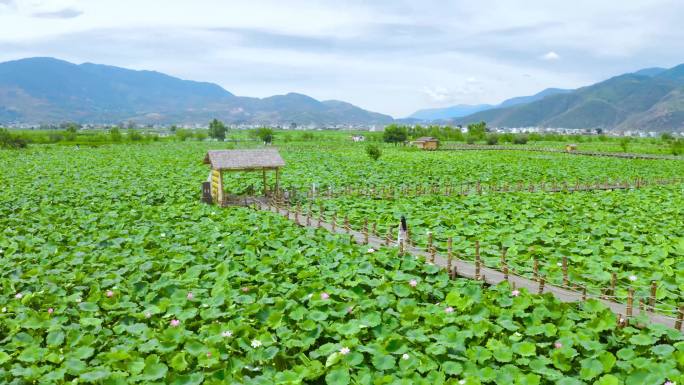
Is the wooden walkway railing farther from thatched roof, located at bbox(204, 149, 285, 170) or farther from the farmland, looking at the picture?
the farmland

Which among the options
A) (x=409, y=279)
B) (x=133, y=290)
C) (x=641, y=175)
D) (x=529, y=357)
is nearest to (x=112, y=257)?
(x=133, y=290)

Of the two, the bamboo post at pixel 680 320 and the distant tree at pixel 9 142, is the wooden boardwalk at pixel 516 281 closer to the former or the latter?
the bamboo post at pixel 680 320

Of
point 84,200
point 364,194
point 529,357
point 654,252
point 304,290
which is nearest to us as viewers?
point 529,357

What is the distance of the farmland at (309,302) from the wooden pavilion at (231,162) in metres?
2.91

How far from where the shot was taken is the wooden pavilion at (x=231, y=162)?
19156 millimetres

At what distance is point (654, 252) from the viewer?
11.6 m

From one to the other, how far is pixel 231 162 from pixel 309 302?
12.2 meters

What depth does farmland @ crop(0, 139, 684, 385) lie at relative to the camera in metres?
6.27

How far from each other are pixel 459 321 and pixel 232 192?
1751 centimetres

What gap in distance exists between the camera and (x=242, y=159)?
19688 millimetres

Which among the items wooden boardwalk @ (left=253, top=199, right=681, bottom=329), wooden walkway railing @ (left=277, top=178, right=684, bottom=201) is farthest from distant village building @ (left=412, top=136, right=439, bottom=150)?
wooden boardwalk @ (left=253, top=199, right=681, bottom=329)

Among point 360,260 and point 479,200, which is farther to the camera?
point 479,200

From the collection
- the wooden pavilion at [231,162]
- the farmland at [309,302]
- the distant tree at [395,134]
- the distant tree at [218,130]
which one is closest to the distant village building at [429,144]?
the distant tree at [395,134]

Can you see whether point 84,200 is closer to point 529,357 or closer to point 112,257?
point 112,257
